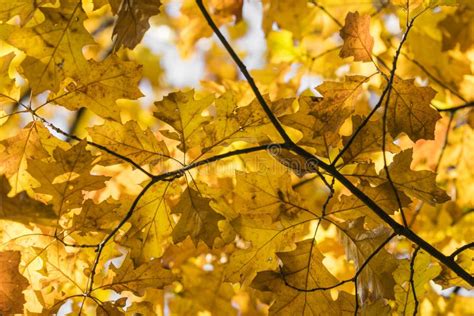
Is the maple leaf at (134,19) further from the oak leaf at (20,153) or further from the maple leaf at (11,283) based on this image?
the maple leaf at (11,283)

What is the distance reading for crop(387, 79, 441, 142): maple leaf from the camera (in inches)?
52.2

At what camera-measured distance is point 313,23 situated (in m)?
2.44

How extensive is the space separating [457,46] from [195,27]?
1053 millimetres

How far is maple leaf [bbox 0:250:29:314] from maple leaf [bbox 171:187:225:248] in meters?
0.35

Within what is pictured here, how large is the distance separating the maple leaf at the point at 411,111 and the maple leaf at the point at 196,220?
0.46 metres

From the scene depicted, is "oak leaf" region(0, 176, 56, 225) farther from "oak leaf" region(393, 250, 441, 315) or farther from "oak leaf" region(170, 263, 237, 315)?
"oak leaf" region(170, 263, 237, 315)

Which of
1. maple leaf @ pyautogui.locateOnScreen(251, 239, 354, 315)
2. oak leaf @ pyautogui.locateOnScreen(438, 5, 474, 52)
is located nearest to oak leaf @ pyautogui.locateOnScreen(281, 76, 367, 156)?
maple leaf @ pyautogui.locateOnScreen(251, 239, 354, 315)

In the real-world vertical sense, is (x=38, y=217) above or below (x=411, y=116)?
below

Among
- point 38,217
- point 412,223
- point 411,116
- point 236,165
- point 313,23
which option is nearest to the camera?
point 38,217

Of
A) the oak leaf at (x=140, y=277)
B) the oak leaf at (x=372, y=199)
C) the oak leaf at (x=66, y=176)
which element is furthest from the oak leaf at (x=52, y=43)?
the oak leaf at (x=372, y=199)

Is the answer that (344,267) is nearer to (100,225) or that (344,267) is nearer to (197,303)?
(197,303)

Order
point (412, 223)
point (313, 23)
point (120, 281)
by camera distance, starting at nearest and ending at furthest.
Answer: point (120, 281) < point (412, 223) < point (313, 23)

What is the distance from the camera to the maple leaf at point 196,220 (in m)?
1.32

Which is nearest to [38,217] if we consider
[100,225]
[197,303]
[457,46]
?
[100,225]
